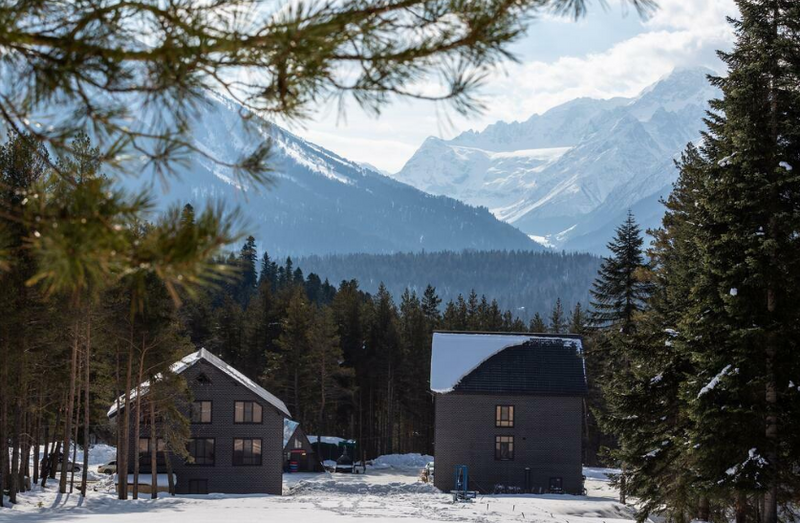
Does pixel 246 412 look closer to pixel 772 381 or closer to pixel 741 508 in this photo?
pixel 741 508

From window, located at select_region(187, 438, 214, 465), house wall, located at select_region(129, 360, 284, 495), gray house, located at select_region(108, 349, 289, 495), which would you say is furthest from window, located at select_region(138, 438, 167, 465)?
window, located at select_region(187, 438, 214, 465)

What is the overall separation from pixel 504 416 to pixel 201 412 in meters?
17.0

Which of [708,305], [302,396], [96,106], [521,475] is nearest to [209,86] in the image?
[96,106]

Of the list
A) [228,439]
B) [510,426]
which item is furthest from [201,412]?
[510,426]

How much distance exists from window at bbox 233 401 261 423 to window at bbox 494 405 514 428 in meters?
13.4

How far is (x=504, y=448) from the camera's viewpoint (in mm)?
46000

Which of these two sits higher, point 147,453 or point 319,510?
point 319,510

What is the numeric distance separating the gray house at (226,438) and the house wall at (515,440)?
941 centimetres

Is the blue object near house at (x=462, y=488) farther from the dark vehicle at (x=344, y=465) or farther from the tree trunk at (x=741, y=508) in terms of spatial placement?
the dark vehicle at (x=344, y=465)

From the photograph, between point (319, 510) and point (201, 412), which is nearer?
point (319, 510)

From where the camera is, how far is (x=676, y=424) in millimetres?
21266

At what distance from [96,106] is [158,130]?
51 cm

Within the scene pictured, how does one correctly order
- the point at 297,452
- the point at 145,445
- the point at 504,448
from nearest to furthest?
the point at 145,445 → the point at 504,448 → the point at 297,452

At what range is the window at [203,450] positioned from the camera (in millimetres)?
44531
